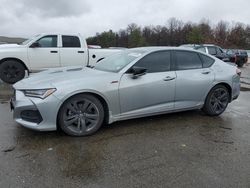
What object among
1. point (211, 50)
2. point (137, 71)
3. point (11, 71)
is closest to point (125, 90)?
point (137, 71)

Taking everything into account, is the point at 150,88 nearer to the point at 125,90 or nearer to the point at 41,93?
the point at 125,90

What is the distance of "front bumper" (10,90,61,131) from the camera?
439 cm

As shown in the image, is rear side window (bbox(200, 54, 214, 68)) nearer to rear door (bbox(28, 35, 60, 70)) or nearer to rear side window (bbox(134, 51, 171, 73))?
rear side window (bbox(134, 51, 171, 73))

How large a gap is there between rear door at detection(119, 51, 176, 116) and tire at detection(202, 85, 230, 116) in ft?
3.21

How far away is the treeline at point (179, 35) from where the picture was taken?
7481 centimetres

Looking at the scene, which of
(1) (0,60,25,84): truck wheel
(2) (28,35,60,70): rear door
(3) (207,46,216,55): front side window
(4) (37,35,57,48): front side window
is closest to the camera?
(1) (0,60,25,84): truck wheel

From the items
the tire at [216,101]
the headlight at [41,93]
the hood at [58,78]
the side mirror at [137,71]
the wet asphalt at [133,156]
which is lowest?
the wet asphalt at [133,156]

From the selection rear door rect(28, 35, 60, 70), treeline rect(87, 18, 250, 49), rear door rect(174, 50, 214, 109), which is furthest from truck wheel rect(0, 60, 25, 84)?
treeline rect(87, 18, 250, 49)

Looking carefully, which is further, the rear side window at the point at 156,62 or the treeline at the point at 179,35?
the treeline at the point at 179,35

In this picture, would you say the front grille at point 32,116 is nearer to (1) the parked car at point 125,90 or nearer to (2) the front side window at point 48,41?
(1) the parked car at point 125,90

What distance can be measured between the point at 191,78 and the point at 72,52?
5957 millimetres

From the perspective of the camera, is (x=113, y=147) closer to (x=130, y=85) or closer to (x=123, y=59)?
(x=130, y=85)

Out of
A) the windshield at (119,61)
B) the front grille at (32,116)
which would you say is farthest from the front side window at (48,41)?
the front grille at (32,116)

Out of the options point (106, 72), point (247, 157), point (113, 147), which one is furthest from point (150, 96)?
point (247, 157)
